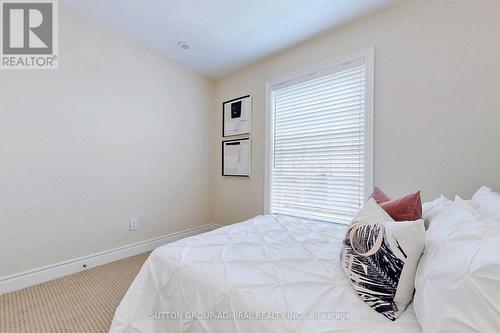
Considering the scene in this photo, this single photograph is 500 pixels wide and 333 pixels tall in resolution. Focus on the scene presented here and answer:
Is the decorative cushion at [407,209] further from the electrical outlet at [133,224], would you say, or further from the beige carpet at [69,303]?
the electrical outlet at [133,224]

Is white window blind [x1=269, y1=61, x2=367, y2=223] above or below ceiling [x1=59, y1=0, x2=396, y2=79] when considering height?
below

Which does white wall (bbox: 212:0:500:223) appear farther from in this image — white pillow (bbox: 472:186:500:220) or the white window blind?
white pillow (bbox: 472:186:500:220)

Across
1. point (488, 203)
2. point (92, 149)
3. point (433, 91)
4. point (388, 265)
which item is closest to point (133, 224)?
point (92, 149)

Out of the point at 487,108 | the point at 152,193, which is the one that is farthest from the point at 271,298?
the point at 152,193

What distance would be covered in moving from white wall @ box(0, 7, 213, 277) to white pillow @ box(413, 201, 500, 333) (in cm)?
279

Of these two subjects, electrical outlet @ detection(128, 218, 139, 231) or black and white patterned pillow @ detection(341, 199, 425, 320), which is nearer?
black and white patterned pillow @ detection(341, 199, 425, 320)

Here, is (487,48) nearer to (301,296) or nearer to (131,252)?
(301,296)

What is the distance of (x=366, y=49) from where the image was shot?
2.10 metres

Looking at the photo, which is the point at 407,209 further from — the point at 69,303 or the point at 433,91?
the point at 69,303

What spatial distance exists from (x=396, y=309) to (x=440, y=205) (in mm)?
757

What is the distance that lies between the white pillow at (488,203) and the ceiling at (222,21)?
1686 millimetres

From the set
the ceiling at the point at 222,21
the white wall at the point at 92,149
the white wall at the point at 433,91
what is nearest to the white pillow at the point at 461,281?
the white wall at the point at 433,91

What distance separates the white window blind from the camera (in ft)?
7.23

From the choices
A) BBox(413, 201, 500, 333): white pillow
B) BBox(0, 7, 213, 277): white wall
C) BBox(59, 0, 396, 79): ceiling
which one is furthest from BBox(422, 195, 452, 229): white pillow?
BBox(0, 7, 213, 277): white wall
